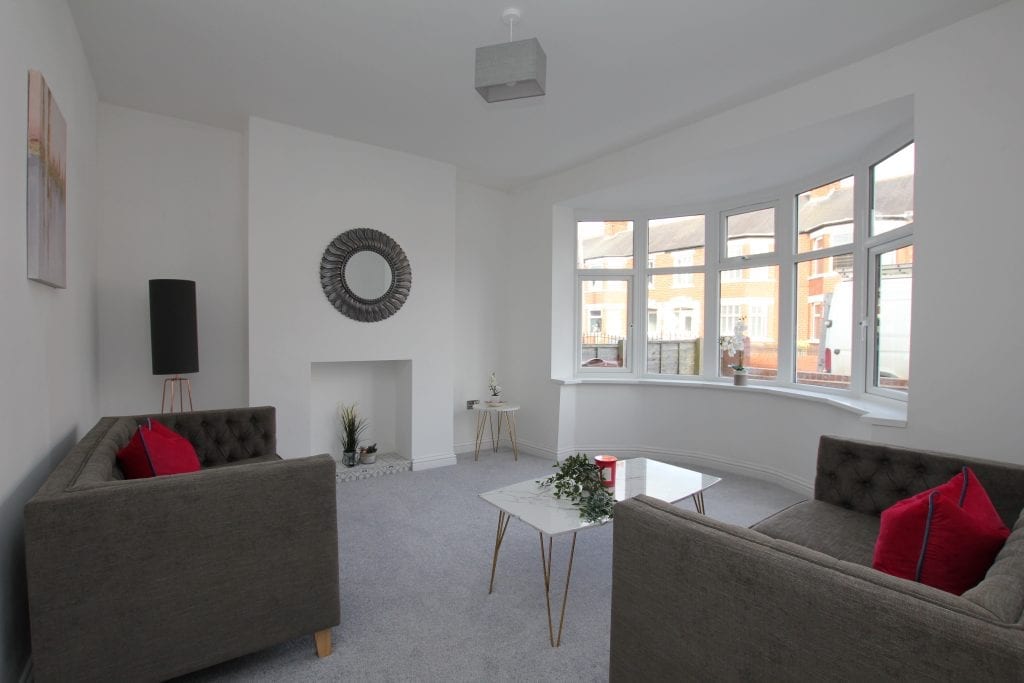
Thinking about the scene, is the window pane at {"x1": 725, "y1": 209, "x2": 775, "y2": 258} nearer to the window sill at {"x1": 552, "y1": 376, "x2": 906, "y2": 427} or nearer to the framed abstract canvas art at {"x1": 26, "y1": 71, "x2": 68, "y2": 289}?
the window sill at {"x1": 552, "y1": 376, "x2": 906, "y2": 427}

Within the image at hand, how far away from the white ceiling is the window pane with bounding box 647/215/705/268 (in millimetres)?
1441

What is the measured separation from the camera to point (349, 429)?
4.37 m

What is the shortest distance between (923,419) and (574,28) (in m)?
2.77

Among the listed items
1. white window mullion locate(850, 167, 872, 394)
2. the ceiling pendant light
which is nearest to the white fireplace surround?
the ceiling pendant light

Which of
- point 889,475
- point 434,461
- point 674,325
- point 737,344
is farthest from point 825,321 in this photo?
point 434,461

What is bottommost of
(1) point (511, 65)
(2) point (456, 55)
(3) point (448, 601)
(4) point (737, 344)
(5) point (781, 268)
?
(3) point (448, 601)

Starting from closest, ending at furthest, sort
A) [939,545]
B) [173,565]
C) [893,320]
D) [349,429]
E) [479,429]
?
[939,545]
[173,565]
[893,320]
[349,429]
[479,429]

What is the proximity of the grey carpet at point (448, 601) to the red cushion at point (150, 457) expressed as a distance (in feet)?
2.54

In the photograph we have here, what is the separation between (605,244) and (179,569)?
4.56 metres

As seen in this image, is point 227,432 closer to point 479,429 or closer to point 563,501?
point 563,501

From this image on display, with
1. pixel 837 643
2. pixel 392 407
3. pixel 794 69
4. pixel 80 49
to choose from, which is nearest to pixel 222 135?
pixel 80 49

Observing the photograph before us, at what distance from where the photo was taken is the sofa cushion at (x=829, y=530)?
75.0 inches

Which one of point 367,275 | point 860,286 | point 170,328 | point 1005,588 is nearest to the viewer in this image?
point 1005,588

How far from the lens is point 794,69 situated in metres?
2.99
